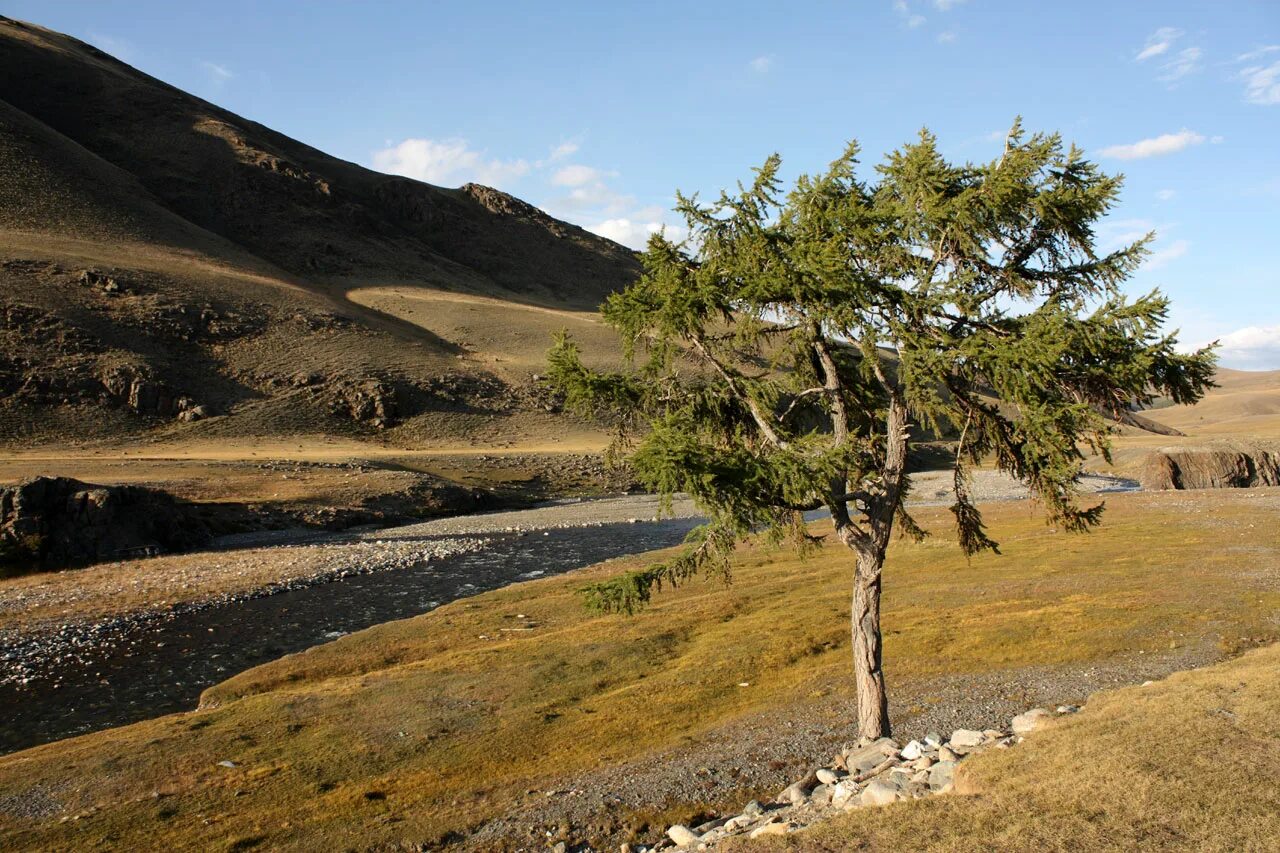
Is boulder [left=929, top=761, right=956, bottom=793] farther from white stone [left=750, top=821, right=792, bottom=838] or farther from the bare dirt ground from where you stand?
the bare dirt ground

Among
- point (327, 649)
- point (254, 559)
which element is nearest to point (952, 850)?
point (327, 649)

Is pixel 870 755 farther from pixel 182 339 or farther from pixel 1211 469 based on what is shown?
pixel 182 339

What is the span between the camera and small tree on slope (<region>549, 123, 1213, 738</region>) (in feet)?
44.8

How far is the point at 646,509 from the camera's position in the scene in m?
78.9

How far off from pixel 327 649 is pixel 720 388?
20069mm

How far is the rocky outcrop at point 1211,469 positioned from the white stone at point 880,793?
234ft

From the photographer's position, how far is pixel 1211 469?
70.6 metres

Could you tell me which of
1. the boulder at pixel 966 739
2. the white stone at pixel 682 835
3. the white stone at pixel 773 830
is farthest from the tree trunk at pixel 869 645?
the white stone at pixel 773 830

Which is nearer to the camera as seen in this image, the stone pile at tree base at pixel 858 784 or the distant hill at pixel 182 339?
the stone pile at tree base at pixel 858 784

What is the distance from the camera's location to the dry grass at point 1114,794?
9695 mm

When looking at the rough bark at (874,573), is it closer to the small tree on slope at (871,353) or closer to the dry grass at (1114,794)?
the small tree on slope at (871,353)

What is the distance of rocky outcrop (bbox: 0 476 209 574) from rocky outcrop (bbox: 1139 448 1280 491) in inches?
3043

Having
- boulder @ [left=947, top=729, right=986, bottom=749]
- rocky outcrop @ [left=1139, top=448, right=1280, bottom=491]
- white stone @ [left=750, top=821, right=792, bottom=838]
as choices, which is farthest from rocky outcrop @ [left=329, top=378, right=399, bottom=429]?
white stone @ [left=750, top=821, right=792, bottom=838]

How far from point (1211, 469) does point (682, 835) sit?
7419cm
